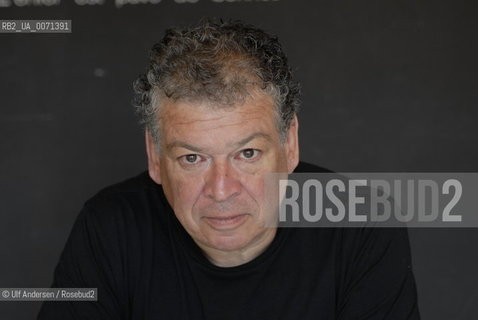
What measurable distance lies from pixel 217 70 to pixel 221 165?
6.8 inches

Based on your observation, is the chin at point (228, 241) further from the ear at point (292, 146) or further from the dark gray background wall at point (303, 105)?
the dark gray background wall at point (303, 105)

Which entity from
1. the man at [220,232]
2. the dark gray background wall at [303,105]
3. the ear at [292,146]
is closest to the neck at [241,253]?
the man at [220,232]

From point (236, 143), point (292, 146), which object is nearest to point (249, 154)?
point (236, 143)

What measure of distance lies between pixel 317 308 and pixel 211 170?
1.14 feet

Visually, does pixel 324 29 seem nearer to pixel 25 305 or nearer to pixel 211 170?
pixel 211 170

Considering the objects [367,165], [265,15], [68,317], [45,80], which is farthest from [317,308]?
[45,80]

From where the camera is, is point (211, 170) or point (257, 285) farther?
point (257, 285)

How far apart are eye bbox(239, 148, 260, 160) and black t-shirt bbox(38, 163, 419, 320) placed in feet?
0.69

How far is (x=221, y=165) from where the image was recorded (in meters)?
1.53

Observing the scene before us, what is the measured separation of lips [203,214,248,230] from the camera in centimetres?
156

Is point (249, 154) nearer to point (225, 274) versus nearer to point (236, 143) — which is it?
point (236, 143)

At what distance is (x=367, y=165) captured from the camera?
8.23ft

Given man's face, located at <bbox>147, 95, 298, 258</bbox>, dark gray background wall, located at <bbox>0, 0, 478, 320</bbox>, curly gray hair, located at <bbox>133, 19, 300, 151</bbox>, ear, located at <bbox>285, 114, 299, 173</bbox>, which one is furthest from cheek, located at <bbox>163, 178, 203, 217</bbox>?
dark gray background wall, located at <bbox>0, 0, 478, 320</bbox>

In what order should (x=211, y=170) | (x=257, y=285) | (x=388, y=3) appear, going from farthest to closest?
(x=388, y=3)
(x=257, y=285)
(x=211, y=170)
